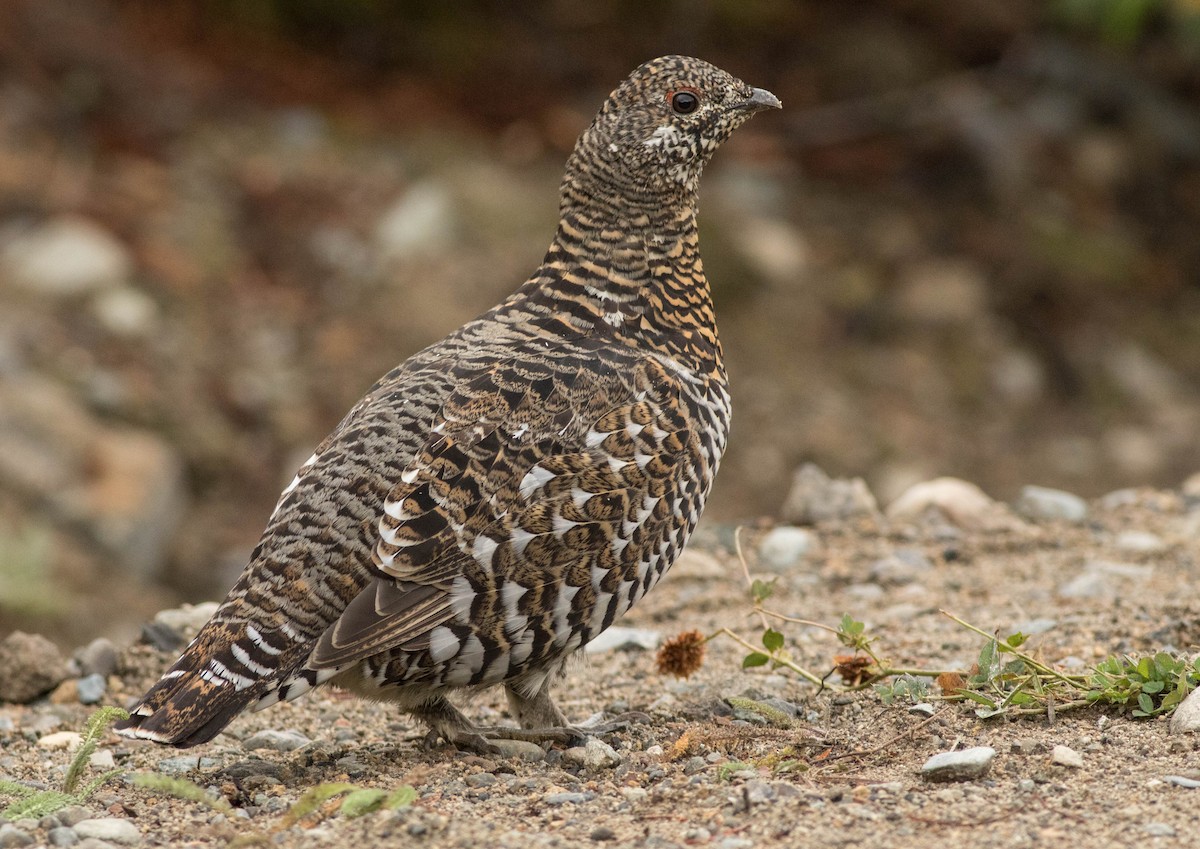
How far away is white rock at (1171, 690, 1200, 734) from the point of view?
404 cm

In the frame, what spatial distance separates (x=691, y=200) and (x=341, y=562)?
190 cm

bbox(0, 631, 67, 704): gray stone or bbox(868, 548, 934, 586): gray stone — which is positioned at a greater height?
bbox(868, 548, 934, 586): gray stone

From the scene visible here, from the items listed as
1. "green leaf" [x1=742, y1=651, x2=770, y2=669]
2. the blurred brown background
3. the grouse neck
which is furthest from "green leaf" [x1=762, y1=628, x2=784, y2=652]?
the blurred brown background

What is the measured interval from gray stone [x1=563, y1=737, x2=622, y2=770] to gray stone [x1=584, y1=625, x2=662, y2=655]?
1.39 meters

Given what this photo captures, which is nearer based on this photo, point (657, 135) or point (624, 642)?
point (657, 135)

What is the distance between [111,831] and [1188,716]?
293 cm

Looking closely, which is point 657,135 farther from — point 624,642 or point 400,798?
point 400,798

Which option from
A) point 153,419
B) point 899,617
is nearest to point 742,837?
point 899,617

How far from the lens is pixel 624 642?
19.0 feet

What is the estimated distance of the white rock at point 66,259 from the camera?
9.73m

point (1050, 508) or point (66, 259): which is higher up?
point (66, 259)

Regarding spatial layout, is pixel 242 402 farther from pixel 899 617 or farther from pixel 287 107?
pixel 899 617

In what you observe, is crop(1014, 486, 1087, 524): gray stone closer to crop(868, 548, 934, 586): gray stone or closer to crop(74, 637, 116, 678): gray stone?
crop(868, 548, 934, 586): gray stone

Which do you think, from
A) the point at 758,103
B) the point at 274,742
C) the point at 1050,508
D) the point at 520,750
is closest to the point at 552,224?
the point at 1050,508
